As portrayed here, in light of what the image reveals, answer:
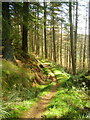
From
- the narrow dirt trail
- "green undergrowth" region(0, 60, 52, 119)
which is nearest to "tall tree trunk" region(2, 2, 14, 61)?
"green undergrowth" region(0, 60, 52, 119)

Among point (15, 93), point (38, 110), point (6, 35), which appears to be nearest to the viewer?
point (38, 110)

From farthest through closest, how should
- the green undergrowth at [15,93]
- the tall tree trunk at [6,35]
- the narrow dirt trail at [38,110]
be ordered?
the tall tree trunk at [6,35] → the narrow dirt trail at [38,110] → the green undergrowth at [15,93]

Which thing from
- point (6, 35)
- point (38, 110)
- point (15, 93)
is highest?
point (6, 35)

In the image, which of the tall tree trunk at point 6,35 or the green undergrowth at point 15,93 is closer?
the green undergrowth at point 15,93

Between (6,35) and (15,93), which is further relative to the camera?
(6,35)

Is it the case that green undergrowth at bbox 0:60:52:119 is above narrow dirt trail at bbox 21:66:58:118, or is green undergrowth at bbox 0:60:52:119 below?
above

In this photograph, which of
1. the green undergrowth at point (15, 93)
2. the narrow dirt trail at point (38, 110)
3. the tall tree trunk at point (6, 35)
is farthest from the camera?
the tall tree trunk at point (6, 35)

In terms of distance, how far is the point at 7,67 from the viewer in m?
8.39

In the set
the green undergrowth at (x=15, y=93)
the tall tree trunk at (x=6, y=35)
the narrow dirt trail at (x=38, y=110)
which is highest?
the tall tree trunk at (x=6, y=35)

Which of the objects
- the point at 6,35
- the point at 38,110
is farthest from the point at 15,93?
the point at 6,35

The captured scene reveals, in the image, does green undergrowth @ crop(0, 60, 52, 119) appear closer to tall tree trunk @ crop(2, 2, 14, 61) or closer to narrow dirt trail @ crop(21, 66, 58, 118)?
narrow dirt trail @ crop(21, 66, 58, 118)

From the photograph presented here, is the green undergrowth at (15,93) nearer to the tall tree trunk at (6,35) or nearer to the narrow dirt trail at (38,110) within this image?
the narrow dirt trail at (38,110)

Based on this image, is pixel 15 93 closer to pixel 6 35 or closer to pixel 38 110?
pixel 38 110

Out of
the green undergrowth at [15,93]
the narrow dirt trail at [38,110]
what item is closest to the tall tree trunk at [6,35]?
the green undergrowth at [15,93]
